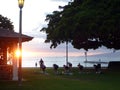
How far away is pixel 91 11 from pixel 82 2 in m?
7.32

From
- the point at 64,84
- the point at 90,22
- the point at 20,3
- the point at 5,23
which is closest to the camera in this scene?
the point at 20,3

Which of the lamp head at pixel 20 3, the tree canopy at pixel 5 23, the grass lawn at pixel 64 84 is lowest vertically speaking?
the grass lawn at pixel 64 84

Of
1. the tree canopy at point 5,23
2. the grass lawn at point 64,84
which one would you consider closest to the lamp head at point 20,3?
A: the grass lawn at point 64,84

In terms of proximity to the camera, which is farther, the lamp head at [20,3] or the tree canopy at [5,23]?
the tree canopy at [5,23]

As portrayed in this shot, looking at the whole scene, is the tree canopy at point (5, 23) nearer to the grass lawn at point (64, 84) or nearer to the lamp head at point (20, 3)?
the grass lawn at point (64, 84)

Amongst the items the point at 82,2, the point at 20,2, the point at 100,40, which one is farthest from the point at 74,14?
the point at 20,2

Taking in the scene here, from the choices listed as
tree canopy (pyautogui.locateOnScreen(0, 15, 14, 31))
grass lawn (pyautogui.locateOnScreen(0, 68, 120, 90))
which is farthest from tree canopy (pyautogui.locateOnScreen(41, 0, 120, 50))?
tree canopy (pyautogui.locateOnScreen(0, 15, 14, 31))

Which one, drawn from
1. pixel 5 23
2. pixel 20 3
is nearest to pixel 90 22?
pixel 20 3

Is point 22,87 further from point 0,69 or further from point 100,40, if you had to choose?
point 100,40

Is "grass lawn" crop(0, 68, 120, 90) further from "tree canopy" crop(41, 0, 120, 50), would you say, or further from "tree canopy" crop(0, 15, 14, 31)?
"tree canopy" crop(0, 15, 14, 31)

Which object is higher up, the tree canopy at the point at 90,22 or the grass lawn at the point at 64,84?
the tree canopy at the point at 90,22

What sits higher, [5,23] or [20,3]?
[5,23]

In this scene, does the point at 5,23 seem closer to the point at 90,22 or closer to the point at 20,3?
the point at 90,22

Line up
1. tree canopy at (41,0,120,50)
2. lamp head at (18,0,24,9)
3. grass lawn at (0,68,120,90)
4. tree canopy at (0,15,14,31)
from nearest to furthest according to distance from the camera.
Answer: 1. grass lawn at (0,68,120,90)
2. lamp head at (18,0,24,9)
3. tree canopy at (41,0,120,50)
4. tree canopy at (0,15,14,31)
